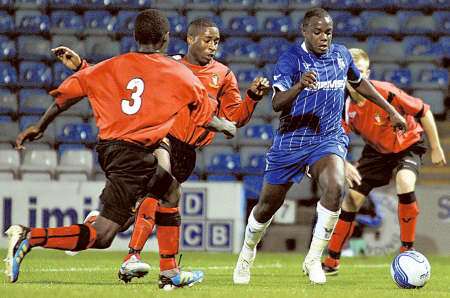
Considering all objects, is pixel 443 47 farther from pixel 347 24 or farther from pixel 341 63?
pixel 341 63

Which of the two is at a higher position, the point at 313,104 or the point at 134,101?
the point at 134,101

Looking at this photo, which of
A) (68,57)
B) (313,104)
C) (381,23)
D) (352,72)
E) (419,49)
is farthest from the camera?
(381,23)

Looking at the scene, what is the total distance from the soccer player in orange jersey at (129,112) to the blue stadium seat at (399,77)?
9.56 m

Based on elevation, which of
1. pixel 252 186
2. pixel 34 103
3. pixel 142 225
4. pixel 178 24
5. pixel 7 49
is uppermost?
pixel 178 24

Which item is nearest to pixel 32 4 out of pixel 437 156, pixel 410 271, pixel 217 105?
pixel 437 156

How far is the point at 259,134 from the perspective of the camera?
51.8 feet

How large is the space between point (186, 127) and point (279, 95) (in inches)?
34.7

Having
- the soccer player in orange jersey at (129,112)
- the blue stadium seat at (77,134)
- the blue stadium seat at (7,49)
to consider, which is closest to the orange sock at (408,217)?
the soccer player in orange jersey at (129,112)

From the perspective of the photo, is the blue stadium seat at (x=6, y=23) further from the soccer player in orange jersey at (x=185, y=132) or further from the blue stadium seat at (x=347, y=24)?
the soccer player in orange jersey at (x=185, y=132)

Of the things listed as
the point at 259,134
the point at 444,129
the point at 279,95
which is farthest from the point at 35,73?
the point at 279,95

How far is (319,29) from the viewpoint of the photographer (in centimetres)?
787

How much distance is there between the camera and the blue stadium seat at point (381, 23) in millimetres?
17156

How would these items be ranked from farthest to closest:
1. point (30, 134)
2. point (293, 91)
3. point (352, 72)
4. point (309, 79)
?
point (352, 72) < point (293, 91) < point (309, 79) < point (30, 134)

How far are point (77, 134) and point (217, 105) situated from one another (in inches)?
313
